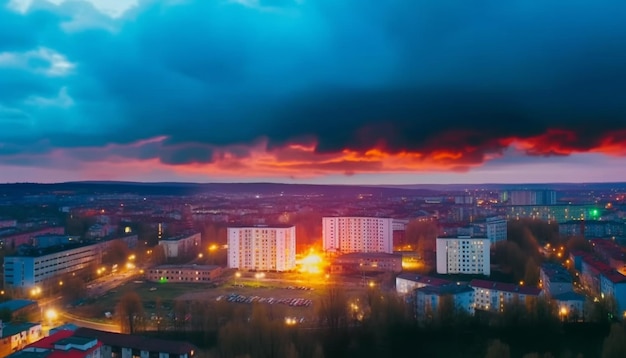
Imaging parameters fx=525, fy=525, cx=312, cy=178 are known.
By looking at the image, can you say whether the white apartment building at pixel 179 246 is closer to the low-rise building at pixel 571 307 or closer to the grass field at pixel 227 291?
the grass field at pixel 227 291

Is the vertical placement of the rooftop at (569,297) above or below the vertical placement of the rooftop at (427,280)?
below

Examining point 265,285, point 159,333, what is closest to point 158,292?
point 265,285

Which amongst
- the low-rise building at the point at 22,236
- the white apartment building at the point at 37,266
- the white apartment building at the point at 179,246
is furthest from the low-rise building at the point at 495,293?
the low-rise building at the point at 22,236

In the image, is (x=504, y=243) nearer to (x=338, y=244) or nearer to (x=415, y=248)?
(x=415, y=248)

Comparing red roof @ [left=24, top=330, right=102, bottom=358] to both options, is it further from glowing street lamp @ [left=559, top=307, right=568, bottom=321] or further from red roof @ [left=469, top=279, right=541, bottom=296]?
glowing street lamp @ [left=559, top=307, right=568, bottom=321]

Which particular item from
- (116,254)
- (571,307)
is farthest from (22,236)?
(571,307)

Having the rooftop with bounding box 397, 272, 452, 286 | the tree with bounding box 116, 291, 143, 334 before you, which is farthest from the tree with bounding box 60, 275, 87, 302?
the rooftop with bounding box 397, 272, 452, 286

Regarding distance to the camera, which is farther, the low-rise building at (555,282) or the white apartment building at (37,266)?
the white apartment building at (37,266)
